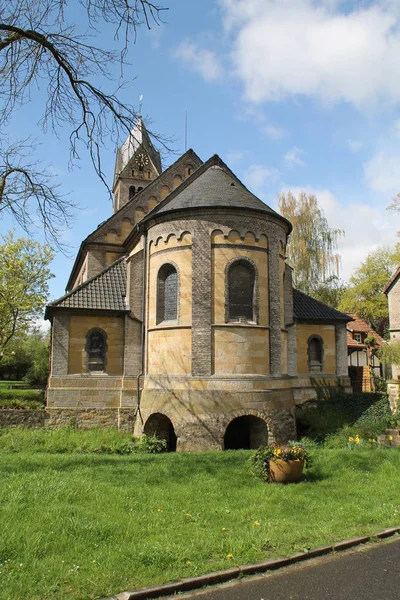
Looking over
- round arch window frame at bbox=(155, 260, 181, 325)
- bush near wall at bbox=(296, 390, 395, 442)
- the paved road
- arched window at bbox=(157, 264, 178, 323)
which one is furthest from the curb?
arched window at bbox=(157, 264, 178, 323)

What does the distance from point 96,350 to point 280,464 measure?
10376 mm

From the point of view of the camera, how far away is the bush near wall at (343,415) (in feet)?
57.9

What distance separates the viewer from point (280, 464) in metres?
10.3

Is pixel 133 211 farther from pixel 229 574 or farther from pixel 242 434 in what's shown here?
pixel 229 574

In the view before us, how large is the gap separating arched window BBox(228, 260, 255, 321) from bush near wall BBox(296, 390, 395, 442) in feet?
17.7

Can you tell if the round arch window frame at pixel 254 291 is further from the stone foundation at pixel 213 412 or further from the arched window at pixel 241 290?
the stone foundation at pixel 213 412

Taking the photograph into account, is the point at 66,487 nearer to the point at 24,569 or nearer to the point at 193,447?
the point at 24,569

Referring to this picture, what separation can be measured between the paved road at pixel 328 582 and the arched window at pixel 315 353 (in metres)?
15.2

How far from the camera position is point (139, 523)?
289 inches

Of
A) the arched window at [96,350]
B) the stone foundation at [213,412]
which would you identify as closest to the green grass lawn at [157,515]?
the stone foundation at [213,412]

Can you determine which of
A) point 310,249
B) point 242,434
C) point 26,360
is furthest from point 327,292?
point 26,360

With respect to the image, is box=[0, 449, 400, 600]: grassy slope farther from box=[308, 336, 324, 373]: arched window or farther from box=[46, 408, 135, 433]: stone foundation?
box=[308, 336, 324, 373]: arched window

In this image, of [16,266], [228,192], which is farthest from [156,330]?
[16,266]

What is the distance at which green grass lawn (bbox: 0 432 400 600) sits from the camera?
576cm
